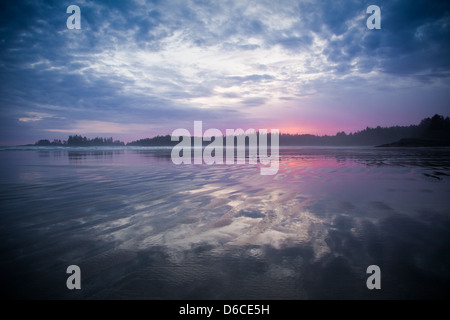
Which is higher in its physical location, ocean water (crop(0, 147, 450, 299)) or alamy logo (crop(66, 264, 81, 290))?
ocean water (crop(0, 147, 450, 299))

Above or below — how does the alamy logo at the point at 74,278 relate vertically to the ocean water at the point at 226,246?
below

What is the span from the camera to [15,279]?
2441 millimetres

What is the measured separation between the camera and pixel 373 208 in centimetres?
506

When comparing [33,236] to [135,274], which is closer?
[135,274]

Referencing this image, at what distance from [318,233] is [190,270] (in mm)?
2253

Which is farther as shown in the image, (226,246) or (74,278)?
(226,246)

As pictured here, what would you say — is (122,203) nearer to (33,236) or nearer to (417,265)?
(33,236)

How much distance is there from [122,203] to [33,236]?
83.4 inches

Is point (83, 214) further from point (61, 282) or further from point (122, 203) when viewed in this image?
point (61, 282)

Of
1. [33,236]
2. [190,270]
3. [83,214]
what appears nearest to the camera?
[190,270]
